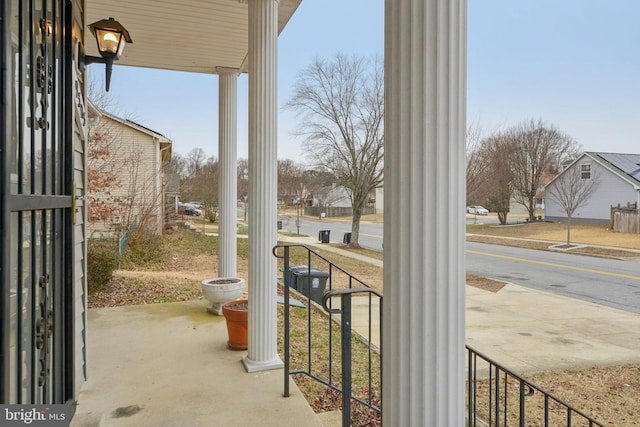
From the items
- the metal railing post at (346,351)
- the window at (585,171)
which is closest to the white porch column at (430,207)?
the metal railing post at (346,351)

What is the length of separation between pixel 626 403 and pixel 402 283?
353 centimetres

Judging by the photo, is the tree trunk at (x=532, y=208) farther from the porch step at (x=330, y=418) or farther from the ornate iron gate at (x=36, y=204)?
the ornate iron gate at (x=36, y=204)

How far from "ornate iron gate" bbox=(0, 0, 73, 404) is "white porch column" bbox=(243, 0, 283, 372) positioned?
46.7 inches

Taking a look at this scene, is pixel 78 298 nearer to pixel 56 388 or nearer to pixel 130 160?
pixel 56 388

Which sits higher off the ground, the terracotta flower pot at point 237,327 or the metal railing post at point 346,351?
the metal railing post at point 346,351

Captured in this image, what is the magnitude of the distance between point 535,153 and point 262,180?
2080 centimetres

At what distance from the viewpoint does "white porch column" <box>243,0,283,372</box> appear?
2984 millimetres

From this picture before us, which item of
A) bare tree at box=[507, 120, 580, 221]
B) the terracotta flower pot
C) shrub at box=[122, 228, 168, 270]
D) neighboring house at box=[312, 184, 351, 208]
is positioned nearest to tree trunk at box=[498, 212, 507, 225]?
bare tree at box=[507, 120, 580, 221]

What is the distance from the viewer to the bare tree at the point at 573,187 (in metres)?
18.0

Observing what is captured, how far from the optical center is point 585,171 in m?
20.4

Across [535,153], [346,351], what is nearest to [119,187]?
[346,351]

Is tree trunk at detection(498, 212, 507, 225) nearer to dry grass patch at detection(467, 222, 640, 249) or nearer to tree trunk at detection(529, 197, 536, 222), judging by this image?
dry grass patch at detection(467, 222, 640, 249)

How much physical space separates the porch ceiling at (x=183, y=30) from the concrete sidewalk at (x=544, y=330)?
3.78 metres

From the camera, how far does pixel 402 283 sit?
1.17 m
